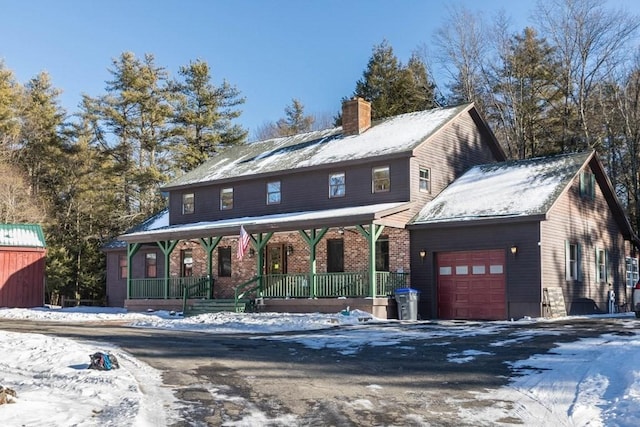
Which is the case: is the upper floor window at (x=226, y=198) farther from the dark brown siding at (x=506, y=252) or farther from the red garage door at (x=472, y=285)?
the red garage door at (x=472, y=285)

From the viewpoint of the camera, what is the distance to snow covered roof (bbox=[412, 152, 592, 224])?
880 inches

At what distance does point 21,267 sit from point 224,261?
10372 millimetres

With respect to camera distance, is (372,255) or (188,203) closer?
(372,255)

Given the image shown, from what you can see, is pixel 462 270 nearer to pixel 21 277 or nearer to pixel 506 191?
pixel 506 191

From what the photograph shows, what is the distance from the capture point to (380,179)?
2567 centimetres

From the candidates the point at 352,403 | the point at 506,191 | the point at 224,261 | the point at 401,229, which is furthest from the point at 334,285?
the point at 352,403

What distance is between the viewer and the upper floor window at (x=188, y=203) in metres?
32.0

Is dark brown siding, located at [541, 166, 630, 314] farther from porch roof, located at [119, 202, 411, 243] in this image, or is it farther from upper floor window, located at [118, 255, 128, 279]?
upper floor window, located at [118, 255, 128, 279]

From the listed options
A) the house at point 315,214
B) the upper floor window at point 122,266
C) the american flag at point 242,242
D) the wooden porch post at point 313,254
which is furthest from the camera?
the upper floor window at point 122,266

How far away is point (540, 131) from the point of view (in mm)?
40844

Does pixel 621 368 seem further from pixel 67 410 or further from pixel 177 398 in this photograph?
pixel 67 410

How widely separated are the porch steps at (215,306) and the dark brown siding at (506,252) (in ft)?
19.9

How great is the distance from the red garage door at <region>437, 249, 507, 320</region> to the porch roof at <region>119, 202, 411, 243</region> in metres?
2.58

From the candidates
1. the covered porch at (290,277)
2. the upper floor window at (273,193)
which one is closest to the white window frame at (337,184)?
the covered porch at (290,277)
